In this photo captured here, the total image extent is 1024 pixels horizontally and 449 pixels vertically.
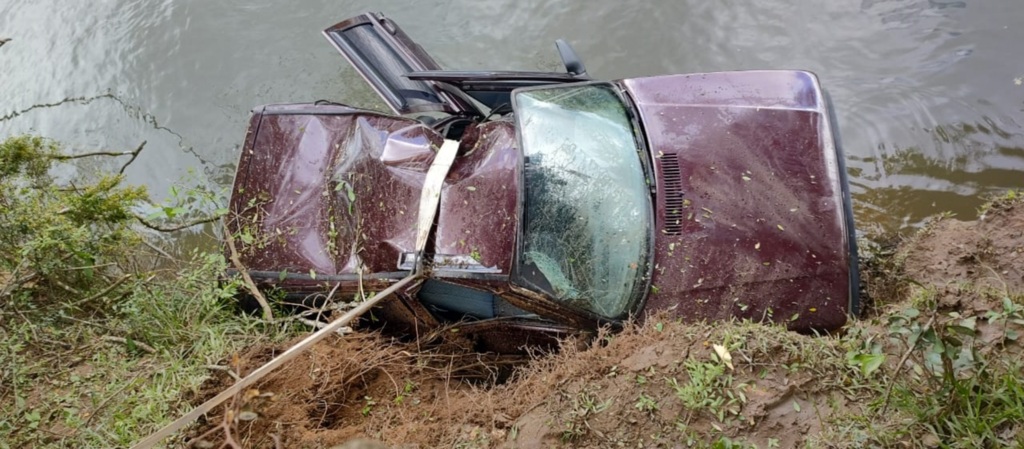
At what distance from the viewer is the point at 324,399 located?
316 centimetres

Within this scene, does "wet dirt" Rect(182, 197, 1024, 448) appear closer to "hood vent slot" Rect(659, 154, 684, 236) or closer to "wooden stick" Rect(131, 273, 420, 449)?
"wooden stick" Rect(131, 273, 420, 449)

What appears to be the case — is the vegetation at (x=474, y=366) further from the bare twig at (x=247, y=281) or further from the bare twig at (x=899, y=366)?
the bare twig at (x=247, y=281)

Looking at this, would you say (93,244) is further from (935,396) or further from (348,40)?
(935,396)

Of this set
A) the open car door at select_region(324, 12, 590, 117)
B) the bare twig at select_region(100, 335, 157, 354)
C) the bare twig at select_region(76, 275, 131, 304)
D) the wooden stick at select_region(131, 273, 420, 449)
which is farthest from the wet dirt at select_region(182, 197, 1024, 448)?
the open car door at select_region(324, 12, 590, 117)

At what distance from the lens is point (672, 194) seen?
312 centimetres

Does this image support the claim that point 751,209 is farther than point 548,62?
No

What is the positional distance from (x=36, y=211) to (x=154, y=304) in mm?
946

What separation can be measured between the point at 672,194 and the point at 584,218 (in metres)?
0.43

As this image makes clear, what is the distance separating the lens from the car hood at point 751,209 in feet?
9.71

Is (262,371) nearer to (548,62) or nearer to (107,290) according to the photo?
→ (107,290)

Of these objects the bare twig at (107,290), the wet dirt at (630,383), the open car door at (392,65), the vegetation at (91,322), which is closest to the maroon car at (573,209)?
the wet dirt at (630,383)

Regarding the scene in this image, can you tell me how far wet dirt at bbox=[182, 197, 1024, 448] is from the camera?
2406mm

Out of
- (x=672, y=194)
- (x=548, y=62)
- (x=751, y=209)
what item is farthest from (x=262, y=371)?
(x=548, y=62)

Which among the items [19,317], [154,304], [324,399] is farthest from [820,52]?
[19,317]
